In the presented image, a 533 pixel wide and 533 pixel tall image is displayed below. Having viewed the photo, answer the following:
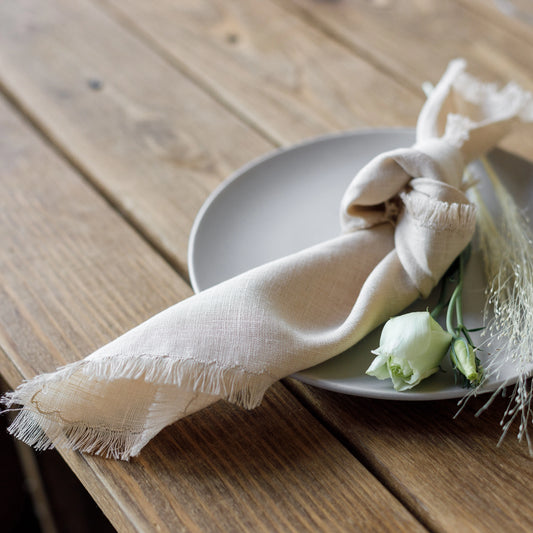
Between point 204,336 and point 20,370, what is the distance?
0.61 feet

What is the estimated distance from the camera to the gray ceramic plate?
0.51 metres

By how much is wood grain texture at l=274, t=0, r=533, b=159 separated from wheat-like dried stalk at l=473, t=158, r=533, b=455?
0.97 ft

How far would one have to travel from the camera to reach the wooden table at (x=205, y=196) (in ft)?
1.57

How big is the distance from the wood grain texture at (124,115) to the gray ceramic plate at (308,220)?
60 millimetres

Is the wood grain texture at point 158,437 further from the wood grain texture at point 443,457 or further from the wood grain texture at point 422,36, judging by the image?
the wood grain texture at point 422,36

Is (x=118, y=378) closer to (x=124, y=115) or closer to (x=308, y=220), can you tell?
(x=308, y=220)

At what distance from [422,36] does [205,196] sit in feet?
1.60

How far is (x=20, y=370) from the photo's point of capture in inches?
22.7

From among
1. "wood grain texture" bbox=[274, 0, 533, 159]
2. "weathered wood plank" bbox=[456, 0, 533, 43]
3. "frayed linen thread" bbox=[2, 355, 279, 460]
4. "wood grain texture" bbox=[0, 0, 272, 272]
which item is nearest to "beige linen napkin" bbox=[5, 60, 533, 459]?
"frayed linen thread" bbox=[2, 355, 279, 460]

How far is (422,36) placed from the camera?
3.39 feet

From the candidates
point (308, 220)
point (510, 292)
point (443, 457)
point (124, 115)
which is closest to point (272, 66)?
point (124, 115)

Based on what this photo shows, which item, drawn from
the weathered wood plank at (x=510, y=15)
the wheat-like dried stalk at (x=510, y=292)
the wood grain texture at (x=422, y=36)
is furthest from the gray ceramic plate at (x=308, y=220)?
the weathered wood plank at (x=510, y=15)

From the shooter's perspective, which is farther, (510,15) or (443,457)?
(510,15)

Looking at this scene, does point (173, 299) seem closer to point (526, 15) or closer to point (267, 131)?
point (267, 131)
